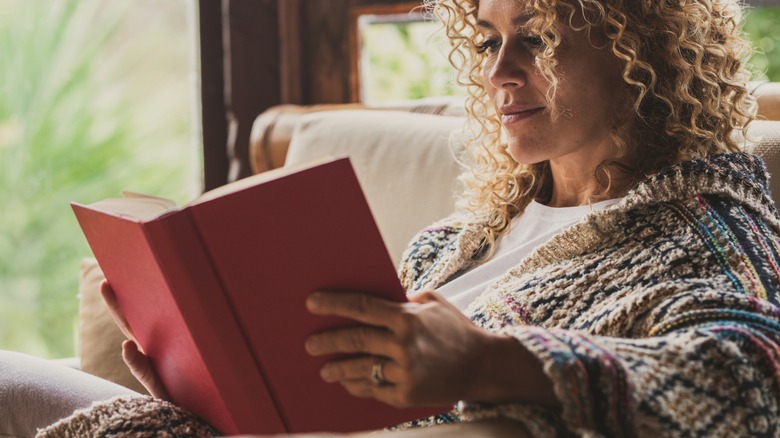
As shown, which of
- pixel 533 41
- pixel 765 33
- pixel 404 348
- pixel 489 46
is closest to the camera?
pixel 404 348

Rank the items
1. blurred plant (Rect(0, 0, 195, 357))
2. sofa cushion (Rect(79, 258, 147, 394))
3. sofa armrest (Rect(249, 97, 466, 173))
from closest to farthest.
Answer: sofa cushion (Rect(79, 258, 147, 394)) → sofa armrest (Rect(249, 97, 466, 173)) → blurred plant (Rect(0, 0, 195, 357))

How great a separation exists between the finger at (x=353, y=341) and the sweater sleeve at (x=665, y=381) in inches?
5.1

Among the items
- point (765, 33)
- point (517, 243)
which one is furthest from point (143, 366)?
point (765, 33)

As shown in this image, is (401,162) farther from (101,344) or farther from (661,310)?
(661,310)

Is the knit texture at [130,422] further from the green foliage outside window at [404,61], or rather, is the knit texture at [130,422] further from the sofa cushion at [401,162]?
the green foliage outside window at [404,61]

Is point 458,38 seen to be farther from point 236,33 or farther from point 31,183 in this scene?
point 31,183

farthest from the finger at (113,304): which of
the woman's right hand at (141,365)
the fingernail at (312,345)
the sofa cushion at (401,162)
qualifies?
the sofa cushion at (401,162)

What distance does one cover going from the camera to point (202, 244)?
0.80m

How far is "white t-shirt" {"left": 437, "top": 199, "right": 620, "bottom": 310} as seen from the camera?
1218 mm

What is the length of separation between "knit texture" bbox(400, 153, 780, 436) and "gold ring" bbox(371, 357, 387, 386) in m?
0.11

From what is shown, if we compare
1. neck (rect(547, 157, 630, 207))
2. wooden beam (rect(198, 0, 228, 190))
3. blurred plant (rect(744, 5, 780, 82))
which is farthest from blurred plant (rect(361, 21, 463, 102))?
neck (rect(547, 157, 630, 207))

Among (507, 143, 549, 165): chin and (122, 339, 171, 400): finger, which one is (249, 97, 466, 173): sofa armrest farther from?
(122, 339, 171, 400): finger

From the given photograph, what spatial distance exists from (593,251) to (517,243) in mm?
220

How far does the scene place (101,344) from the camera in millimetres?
1491
